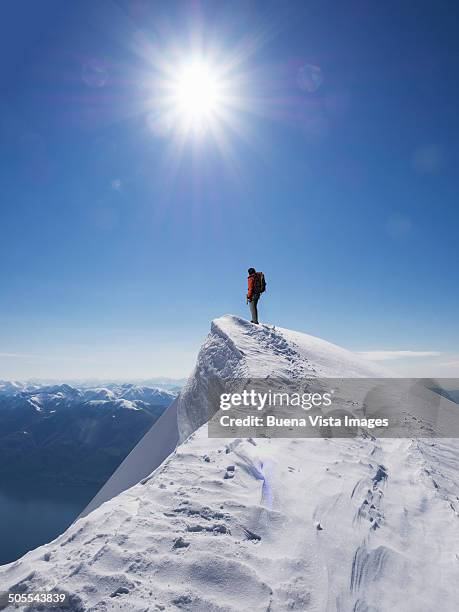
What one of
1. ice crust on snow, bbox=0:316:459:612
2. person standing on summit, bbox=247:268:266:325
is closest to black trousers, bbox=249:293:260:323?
person standing on summit, bbox=247:268:266:325

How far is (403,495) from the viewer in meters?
6.22

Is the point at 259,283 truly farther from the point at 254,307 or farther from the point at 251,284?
the point at 254,307

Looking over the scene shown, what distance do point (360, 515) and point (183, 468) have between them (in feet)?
10.8

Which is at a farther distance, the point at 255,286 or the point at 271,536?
the point at 255,286

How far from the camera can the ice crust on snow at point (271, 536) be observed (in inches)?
153

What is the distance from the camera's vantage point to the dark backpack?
55.5 ft

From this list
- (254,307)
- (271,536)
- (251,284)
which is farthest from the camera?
(254,307)

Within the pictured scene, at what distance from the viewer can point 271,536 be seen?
477 cm

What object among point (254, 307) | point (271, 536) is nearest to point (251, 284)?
point (254, 307)

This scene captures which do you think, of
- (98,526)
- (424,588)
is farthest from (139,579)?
(424,588)

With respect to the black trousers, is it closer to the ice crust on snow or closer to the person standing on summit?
the person standing on summit

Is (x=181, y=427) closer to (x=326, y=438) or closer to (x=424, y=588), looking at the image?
(x=326, y=438)

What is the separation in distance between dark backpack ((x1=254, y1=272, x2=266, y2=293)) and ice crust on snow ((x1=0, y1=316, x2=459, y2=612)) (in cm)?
1003

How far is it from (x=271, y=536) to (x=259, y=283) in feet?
42.8
